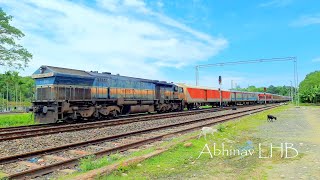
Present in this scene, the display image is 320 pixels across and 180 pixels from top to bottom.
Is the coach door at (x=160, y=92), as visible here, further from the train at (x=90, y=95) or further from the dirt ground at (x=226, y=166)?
the dirt ground at (x=226, y=166)

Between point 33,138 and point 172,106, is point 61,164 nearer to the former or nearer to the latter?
point 33,138

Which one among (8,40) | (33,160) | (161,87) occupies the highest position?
(8,40)

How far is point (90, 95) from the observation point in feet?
70.5

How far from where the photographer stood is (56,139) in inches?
476

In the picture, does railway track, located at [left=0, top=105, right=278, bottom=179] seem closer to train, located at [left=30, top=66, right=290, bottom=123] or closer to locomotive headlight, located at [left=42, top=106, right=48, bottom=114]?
locomotive headlight, located at [left=42, top=106, right=48, bottom=114]

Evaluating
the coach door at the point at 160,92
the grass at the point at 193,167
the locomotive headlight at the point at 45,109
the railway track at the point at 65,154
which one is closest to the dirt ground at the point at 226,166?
the grass at the point at 193,167

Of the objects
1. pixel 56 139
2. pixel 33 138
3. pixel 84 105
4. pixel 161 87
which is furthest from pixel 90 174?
pixel 161 87

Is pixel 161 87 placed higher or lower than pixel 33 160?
higher

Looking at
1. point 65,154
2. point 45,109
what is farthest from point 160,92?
point 65,154

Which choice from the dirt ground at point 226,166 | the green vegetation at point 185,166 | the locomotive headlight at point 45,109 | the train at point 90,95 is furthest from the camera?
the train at point 90,95

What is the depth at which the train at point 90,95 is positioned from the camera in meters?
18.9

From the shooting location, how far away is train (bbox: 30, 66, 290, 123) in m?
18.9

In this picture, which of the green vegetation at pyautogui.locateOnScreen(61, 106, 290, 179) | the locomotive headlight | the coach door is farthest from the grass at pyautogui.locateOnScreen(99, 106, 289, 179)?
the coach door

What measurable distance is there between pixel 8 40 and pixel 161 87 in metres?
16.9
